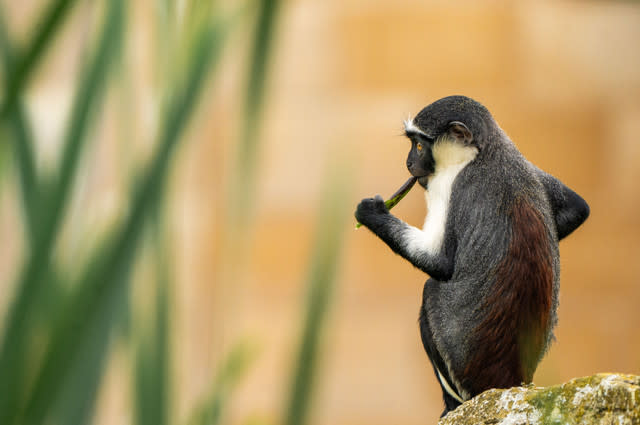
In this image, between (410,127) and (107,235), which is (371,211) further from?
(107,235)

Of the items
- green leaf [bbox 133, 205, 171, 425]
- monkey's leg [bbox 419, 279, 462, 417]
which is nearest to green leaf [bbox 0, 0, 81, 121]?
green leaf [bbox 133, 205, 171, 425]

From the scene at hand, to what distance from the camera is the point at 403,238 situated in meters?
0.90

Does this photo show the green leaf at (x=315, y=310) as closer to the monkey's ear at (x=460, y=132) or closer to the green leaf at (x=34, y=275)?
the green leaf at (x=34, y=275)

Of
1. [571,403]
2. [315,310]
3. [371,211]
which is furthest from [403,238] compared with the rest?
[315,310]

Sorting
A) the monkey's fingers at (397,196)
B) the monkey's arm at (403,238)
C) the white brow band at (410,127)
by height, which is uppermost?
the white brow band at (410,127)

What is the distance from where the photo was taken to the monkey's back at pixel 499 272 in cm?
88

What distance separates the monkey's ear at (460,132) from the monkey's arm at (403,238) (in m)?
0.13

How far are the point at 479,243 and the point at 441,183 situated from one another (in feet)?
0.30

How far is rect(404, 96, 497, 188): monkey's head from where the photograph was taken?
90 cm

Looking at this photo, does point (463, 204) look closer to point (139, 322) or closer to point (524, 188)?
point (524, 188)

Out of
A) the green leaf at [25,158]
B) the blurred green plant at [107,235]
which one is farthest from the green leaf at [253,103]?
the green leaf at [25,158]

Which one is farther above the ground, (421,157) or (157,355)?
(421,157)

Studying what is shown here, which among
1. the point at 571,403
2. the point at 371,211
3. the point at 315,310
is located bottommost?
the point at 571,403

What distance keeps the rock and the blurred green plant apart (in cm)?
50
